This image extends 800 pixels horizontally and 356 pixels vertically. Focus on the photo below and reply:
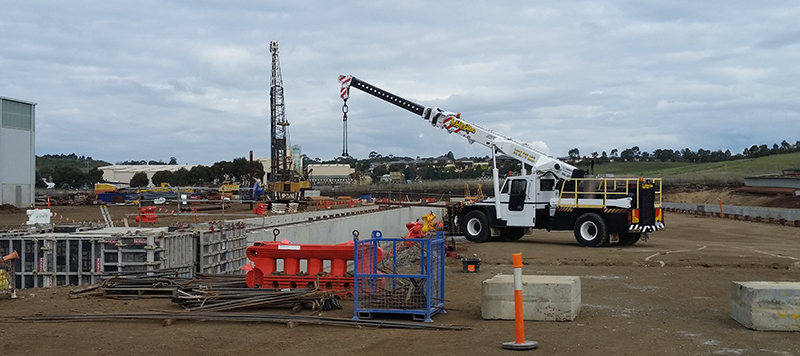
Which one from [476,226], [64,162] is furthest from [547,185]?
[64,162]

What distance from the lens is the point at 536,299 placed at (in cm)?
959

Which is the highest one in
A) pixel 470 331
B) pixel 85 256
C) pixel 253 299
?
pixel 85 256

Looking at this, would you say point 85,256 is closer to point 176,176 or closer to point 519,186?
point 519,186

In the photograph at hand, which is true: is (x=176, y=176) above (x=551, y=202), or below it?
above

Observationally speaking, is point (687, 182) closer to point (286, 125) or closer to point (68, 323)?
point (286, 125)

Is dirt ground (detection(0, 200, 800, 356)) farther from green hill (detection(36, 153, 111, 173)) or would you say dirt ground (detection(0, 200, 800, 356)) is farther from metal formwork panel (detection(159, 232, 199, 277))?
green hill (detection(36, 153, 111, 173))

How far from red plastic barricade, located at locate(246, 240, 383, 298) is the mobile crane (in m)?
13.2

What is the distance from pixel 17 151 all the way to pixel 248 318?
43864 mm

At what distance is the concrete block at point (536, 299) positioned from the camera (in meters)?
9.53

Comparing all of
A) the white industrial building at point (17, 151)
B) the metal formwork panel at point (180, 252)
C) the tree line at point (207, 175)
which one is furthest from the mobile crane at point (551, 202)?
the tree line at point (207, 175)

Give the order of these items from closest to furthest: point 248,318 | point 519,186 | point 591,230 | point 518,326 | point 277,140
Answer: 1. point 518,326
2. point 248,318
3. point 591,230
4. point 519,186
5. point 277,140

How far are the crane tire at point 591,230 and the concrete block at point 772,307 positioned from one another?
46.8 ft

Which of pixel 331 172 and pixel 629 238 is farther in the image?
pixel 331 172

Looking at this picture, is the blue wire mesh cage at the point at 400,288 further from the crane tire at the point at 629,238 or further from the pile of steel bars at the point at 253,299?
the crane tire at the point at 629,238
